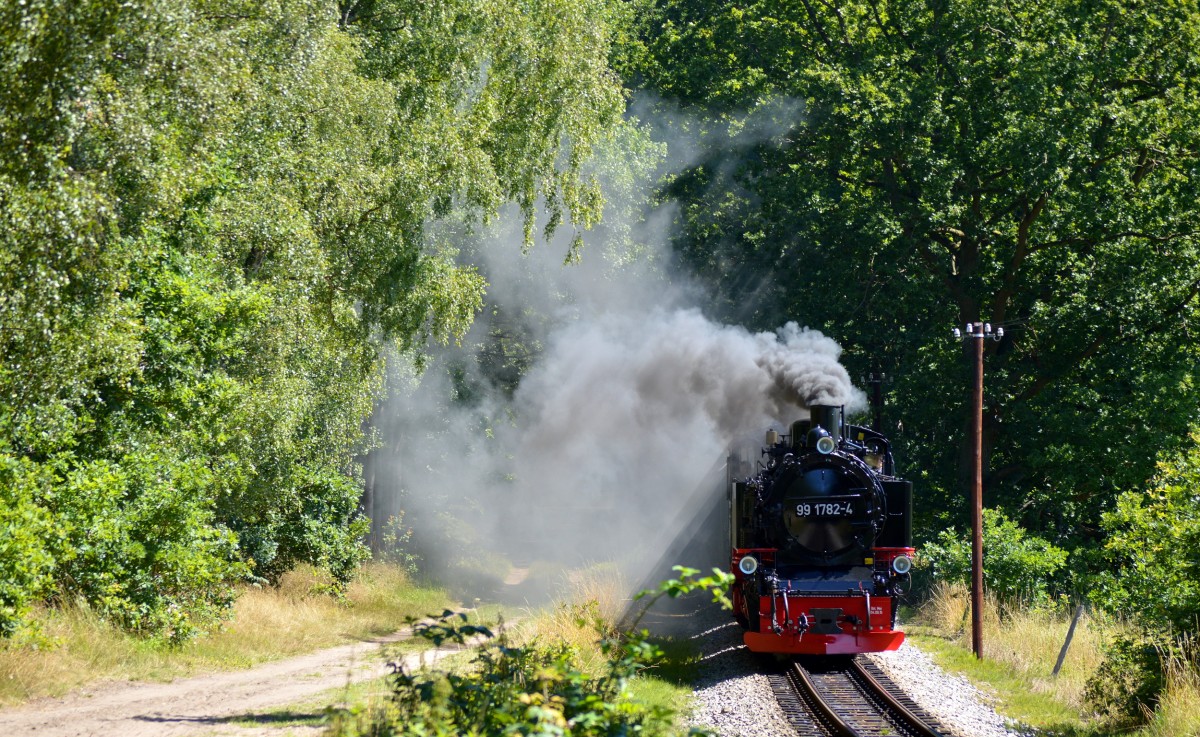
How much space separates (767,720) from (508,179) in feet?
30.0

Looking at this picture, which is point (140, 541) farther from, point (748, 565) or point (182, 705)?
point (748, 565)

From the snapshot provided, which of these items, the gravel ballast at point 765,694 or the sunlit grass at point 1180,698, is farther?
the gravel ballast at point 765,694

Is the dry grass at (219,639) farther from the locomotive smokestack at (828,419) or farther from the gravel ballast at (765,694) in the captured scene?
the locomotive smokestack at (828,419)

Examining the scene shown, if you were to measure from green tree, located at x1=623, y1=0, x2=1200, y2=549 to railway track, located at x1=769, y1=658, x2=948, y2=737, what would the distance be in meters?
11.1

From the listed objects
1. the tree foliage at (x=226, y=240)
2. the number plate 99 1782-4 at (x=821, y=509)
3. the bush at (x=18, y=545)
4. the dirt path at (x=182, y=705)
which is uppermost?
the tree foliage at (x=226, y=240)

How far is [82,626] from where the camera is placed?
11594mm

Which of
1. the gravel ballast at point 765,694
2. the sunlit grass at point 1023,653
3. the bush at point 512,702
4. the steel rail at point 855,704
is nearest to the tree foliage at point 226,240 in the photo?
the bush at point 512,702

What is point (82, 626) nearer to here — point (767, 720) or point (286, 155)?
point (286, 155)

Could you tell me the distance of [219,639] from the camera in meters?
14.0

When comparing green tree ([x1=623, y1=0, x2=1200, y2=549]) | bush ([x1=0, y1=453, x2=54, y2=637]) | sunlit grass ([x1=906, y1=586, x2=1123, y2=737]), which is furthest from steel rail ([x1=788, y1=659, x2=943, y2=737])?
green tree ([x1=623, y1=0, x2=1200, y2=549])

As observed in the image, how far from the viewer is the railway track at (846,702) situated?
10461mm

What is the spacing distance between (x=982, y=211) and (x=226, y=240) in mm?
18147

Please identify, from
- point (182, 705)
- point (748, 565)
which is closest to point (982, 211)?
point (748, 565)

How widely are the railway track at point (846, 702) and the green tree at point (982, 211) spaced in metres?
11.1
